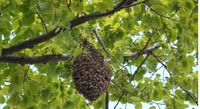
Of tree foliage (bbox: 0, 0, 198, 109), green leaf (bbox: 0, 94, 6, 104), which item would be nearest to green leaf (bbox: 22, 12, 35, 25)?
tree foliage (bbox: 0, 0, 198, 109)

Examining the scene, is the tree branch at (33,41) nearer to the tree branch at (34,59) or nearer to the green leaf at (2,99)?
the tree branch at (34,59)

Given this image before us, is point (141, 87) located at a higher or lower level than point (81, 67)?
higher

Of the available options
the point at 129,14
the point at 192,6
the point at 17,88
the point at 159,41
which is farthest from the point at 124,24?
the point at 17,88

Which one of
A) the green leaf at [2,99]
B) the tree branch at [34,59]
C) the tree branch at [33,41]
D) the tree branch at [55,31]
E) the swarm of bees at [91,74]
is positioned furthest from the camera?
the green leaf at [2,99]

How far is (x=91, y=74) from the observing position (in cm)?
356

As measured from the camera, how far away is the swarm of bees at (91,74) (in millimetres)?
3488

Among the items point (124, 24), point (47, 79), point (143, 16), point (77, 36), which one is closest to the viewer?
point (77, 36)

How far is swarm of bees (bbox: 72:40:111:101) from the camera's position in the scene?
11.4ft

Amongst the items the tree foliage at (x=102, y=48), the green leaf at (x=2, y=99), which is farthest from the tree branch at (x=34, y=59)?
the green leaf at (x=2, y=99)

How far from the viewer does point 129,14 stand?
15.5ft

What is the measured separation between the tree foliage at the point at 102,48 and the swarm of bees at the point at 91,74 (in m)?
0.18

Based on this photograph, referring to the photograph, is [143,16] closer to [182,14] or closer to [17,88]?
[182,14]

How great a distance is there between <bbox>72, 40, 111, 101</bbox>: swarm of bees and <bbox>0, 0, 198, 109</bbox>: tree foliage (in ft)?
0.59

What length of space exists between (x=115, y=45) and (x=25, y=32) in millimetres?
859
